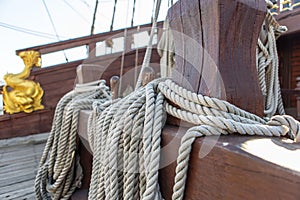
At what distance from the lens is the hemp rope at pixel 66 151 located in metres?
1.05

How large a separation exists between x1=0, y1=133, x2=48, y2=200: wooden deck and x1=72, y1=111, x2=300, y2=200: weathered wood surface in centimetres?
123

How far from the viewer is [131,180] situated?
0.48 metres

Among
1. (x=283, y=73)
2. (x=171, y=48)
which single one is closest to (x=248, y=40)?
(x=171, y=48)

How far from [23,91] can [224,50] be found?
10.7 feet

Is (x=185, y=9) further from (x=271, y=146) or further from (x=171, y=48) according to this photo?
(x=171, y=48)

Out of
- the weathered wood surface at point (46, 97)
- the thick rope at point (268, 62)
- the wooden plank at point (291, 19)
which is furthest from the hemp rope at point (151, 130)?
the wooden plank at point (291, 19)

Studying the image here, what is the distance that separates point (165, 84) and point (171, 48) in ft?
1.43

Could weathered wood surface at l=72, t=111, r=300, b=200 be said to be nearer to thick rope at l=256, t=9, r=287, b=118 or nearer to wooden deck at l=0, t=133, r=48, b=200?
thick rope at l=256, t=9, r=287, b=118

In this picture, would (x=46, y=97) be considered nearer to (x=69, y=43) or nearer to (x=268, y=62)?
(x=69, y=43)

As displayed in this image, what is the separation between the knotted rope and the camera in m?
0.37

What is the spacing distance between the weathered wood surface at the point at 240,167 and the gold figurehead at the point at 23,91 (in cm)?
313

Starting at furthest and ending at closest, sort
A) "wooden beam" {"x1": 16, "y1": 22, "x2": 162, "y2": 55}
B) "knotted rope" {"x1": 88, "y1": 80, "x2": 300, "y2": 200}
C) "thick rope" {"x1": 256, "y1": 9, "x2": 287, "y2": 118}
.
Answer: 1. "wooden beam" {"x1": 16, "y1": 22, "x2": 162, "y2": 55}
2. "thick rope" {"x1": 256, "y1": 9, "x2": 287, "y2": 118}
3. "knotted rope" {"x1": 88, "y1": 80, "x2": 300, "y2": 200}

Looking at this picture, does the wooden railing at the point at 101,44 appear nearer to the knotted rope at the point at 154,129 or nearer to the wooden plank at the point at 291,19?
the wooden plank at the point at 291,19

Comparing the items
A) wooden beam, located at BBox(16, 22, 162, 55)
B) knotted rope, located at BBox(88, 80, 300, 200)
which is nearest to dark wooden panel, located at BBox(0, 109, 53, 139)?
wooden beam, located at BBox(16, 22, 162, 55)
